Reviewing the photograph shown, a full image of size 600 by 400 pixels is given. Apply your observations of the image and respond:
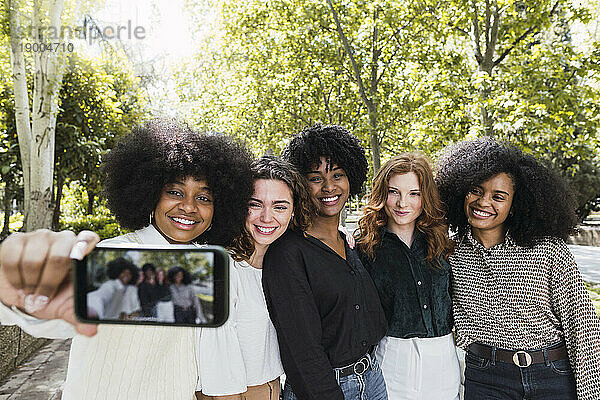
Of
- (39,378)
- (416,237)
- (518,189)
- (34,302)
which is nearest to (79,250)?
(34,302)

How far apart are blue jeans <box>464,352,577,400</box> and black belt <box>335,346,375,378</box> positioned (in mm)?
653

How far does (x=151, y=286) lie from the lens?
0.89 m

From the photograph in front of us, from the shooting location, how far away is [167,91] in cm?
3041

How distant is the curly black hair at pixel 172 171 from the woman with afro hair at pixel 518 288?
1339 mm

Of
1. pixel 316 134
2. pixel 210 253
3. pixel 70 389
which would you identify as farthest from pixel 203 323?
pixel 316 134

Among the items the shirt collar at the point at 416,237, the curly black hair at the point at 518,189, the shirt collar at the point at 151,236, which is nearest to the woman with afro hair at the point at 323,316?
the shirt collar at the point at 416,237

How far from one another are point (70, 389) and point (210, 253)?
107 cm

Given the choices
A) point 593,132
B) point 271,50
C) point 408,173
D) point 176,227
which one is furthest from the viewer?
point 271,50

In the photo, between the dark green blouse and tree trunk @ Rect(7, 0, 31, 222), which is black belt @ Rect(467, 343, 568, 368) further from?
tree trunk @ Rect(7, 0, 31, 222)

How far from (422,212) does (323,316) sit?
34.3 inches

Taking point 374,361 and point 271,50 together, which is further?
point 271,50

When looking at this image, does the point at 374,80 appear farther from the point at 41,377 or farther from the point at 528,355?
the point at 528,355

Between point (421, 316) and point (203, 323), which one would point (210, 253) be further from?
point (421, 316)

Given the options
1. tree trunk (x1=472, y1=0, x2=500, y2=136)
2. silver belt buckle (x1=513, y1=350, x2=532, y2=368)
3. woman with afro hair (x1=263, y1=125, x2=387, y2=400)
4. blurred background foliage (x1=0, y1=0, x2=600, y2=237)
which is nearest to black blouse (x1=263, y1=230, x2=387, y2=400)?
woman with afro hair (x1=263, y1=125, x2=387, y2=400)
